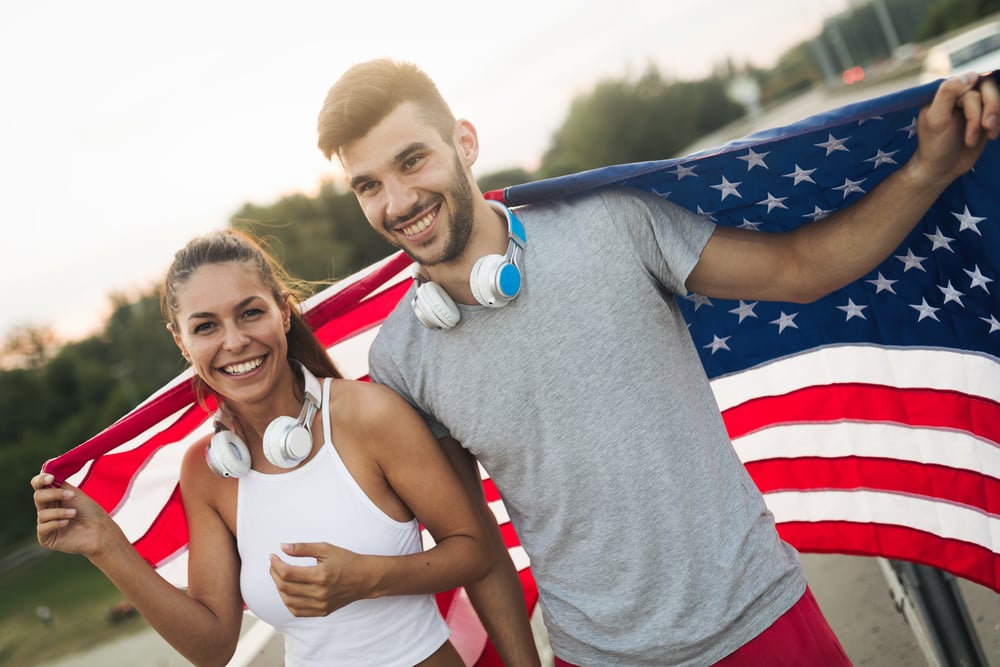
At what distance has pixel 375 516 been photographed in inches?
99.1

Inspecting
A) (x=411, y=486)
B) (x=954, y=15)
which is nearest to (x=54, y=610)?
(x=411, y=486)

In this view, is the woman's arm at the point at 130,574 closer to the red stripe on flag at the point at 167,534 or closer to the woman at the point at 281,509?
the woman at the point at 281,509

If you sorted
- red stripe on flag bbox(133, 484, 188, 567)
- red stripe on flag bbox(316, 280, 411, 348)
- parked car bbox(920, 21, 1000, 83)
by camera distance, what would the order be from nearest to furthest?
red stripe on flag bbox(133, 484, 188, 567) < red stripe on flag bbox(316, 280, 411, 348) < parked car bbox(920, 21, 1000, 83)

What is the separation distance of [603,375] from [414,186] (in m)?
0.80

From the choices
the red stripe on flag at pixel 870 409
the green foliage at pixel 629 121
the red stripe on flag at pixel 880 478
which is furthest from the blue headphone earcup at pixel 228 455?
the green foliage at pixel 629 121

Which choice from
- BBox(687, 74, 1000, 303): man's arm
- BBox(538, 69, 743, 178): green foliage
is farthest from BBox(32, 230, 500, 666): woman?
BBox(538, 69, 743, 178): green foliage

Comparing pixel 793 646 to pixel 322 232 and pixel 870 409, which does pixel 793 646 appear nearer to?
pixel 870 409

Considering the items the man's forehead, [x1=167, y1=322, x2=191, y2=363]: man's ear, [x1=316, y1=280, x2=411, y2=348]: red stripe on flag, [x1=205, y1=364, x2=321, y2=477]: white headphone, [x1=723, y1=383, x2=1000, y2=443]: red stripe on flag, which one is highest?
the man's forehead

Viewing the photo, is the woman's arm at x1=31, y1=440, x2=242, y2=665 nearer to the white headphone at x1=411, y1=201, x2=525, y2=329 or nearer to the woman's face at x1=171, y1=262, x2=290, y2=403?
the woman's face at x1=171, y1=262, x2=290, y2=403

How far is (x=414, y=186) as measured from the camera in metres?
2.42

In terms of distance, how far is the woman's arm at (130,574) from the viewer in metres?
2.49

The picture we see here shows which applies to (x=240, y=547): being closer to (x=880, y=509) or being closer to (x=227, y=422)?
(x=227, y=422)

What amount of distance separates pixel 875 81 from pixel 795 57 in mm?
77822

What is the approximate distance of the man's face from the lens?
242 cm
